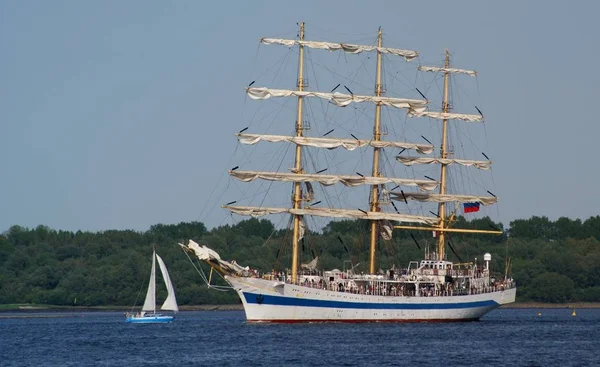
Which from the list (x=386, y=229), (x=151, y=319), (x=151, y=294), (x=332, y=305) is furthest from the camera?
(x=386, y=229)

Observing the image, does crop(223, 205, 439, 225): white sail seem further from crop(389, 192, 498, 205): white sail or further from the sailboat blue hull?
the sailboat blue hull

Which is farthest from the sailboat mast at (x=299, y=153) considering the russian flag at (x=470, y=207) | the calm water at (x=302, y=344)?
Answer: the russian flag at (x=470, y=207)

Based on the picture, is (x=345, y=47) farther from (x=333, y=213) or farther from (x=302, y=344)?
(x=302, y=344)

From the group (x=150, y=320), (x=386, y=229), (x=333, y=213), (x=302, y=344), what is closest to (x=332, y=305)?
(x=333, y=213)

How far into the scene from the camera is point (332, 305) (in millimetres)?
141750

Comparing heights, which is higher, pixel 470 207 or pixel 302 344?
pixel 470 207

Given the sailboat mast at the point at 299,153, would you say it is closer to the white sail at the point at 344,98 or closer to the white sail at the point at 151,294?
the white sail at the point at 344,98

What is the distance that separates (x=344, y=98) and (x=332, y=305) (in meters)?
25.2

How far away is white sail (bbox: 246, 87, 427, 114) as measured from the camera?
149m

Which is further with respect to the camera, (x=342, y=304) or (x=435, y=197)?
(x=435, y=197)

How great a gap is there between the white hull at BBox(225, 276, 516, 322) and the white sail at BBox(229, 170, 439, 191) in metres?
13.7

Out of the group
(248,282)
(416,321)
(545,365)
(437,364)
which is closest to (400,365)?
(437,364)

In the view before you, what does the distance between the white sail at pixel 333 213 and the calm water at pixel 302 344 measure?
12.1 metres

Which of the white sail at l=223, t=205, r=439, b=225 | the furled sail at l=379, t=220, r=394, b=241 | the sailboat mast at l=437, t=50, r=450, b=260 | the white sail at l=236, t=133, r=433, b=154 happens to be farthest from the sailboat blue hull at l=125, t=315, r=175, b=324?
the sailboat mast at l=437, t=50, r=450, b=260
